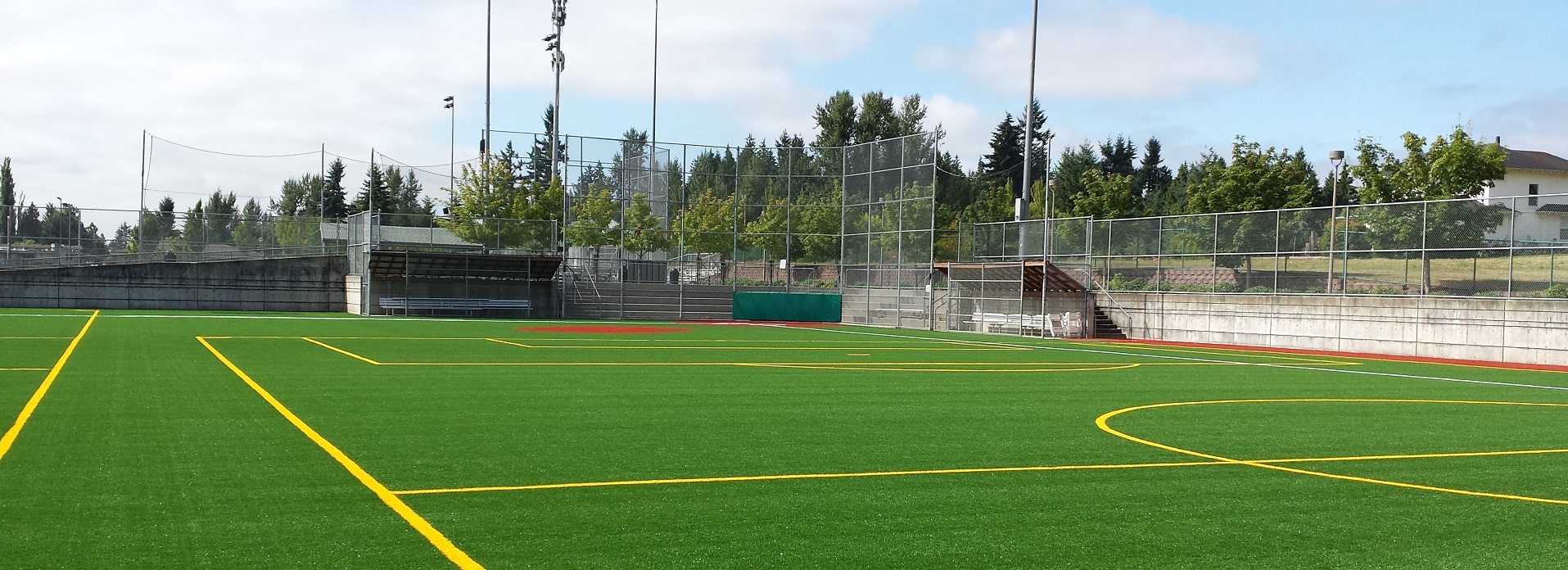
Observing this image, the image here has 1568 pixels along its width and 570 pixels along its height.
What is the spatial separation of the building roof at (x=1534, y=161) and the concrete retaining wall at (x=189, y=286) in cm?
7225

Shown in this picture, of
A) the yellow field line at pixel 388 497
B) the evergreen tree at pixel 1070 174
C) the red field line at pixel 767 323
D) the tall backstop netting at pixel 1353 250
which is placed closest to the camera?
the yellow field line at pixel 388 497

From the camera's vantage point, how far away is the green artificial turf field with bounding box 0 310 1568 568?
18.9 ft

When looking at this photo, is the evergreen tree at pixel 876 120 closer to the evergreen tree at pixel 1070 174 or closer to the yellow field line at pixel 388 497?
the evergreen tree at pixel 1070 174

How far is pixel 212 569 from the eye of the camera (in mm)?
5074

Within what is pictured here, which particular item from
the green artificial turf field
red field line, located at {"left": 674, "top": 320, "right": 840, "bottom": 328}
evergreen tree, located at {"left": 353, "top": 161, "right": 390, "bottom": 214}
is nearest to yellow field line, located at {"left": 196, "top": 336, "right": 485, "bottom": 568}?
the green artificial turf field

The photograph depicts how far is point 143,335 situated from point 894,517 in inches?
799

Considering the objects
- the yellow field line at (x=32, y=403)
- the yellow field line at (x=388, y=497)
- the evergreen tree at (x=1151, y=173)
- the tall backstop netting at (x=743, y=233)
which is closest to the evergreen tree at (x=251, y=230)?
the tall backstop netting at (x=743, y=233)

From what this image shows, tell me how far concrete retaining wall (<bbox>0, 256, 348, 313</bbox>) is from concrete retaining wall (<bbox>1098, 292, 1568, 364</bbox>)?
27.2 meters

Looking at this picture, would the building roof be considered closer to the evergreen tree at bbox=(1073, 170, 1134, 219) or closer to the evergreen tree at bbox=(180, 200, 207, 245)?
the evergreen tree at bbox=(1073, 170, 1134, 219)

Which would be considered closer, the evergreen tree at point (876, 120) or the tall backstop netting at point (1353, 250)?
the tall backstop netting at point (1353, 250)

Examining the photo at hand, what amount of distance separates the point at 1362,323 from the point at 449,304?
92.5ft

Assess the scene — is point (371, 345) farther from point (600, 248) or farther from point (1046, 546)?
point (600, 248)

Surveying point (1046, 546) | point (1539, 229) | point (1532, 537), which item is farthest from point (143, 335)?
point (1539, 229)

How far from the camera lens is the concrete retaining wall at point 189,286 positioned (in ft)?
123
